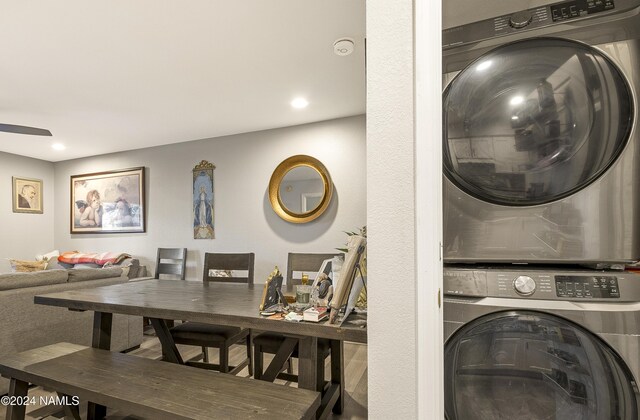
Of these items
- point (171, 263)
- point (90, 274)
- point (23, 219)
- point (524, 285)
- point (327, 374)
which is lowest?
point (327, 374)

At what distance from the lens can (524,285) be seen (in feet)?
3.13

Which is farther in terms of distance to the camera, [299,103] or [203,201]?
[203,201]

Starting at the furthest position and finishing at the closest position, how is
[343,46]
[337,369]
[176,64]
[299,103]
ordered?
[299,103], [176,64], [343,46], [337,369]

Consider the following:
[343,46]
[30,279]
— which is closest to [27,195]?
[30,279]

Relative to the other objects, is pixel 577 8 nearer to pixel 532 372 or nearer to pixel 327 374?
pixel 532 372

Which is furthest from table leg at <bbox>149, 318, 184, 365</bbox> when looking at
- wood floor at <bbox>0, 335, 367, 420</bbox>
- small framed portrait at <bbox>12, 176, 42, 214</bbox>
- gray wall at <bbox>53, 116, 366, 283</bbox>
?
small framed portrait at <bbox>12, 176, 42, 214</bbox>

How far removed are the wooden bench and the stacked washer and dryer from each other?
0.70 m

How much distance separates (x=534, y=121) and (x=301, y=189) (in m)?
2.88

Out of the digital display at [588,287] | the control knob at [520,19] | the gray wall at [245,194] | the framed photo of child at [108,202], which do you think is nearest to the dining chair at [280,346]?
the digital display at [588,287]

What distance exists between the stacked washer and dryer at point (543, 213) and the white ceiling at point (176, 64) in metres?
1.05

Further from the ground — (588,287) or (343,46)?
(343,46)

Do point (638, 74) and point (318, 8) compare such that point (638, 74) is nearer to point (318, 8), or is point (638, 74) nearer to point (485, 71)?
point (485, 71)

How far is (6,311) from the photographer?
2232 millimetres

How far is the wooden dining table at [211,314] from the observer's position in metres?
1.19
